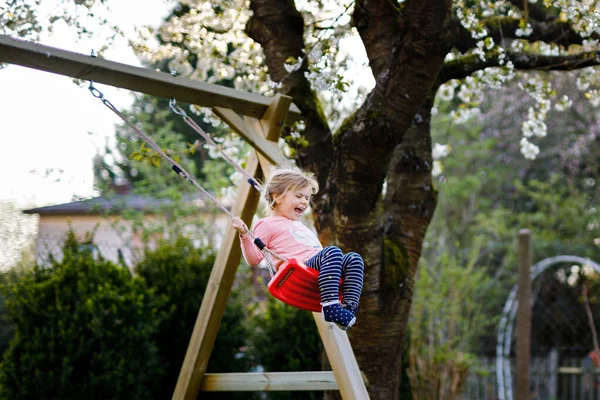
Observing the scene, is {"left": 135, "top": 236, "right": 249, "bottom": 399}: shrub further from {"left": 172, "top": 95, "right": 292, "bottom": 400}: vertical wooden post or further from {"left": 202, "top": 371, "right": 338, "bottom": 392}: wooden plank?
{"left": 202, "top": 371, "right": 338, "bottom": 392}: wooden plank

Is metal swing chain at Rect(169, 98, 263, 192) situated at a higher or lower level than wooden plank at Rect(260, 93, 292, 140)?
lower

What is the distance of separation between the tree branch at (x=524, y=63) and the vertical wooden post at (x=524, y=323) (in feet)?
9.29

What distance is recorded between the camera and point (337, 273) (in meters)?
3.07

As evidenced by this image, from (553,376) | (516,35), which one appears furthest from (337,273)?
(553,376)

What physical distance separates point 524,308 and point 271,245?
14.9ft

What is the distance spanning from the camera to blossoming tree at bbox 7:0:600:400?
4.08 meters

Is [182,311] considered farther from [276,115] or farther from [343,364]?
[343,364]

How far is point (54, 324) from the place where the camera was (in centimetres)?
515

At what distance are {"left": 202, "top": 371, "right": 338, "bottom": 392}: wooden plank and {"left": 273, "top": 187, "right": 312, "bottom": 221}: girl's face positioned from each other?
1003 mm

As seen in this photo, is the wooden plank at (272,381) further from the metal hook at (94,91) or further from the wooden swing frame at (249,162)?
the metal hook at (94,91)

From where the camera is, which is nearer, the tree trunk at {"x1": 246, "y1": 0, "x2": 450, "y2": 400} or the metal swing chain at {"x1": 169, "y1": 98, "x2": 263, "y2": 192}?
the metal swing chain at {"x1": 169, "y1": 98, "x2": 263, "y2": 192}

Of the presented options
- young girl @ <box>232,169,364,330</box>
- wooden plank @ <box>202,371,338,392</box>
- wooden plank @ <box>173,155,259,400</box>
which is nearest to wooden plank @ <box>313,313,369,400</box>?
wooden plank @ <box>202,371,338,392</box>

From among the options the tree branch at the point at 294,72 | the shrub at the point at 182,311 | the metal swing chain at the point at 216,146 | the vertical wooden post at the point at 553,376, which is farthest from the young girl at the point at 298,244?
the vertical wooden post at the point at 553,376

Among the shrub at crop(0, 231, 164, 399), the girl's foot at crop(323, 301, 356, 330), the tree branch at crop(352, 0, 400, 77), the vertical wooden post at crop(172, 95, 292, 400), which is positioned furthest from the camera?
the shrub at crop(0, 231, 164, 399)
